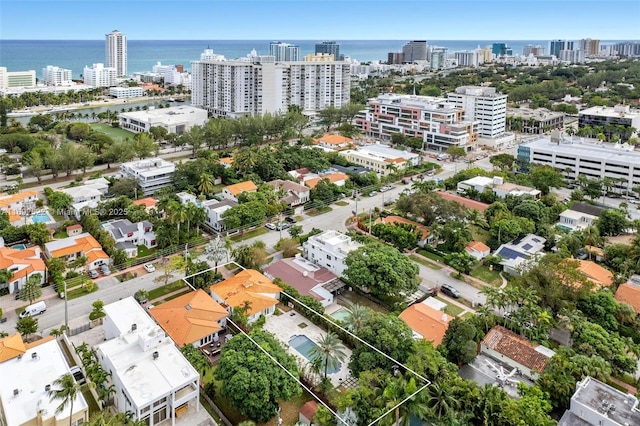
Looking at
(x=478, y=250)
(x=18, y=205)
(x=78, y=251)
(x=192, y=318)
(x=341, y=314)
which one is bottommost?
(x=341, y=314)

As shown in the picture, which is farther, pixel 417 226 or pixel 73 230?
pixel 417 226

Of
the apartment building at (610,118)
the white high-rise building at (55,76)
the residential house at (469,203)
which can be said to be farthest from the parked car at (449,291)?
the white high-rise building at (55,76)

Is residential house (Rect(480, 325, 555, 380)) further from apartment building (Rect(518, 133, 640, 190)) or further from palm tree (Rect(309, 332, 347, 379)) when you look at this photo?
apartment building (Rect(518, 133, 640, 190))

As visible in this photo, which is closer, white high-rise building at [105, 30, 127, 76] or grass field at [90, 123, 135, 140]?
grass field at [90, 123, 135, 140]

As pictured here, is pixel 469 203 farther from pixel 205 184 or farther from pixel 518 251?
pixel 205 184

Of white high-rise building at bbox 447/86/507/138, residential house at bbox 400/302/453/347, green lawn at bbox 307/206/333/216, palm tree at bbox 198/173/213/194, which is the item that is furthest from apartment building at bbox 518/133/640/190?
palm tree at bbox 198/173/213/194

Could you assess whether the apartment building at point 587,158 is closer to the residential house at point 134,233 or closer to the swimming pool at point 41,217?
the residential house at point 134,233

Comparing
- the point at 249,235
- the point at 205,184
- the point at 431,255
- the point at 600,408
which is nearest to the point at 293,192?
the point at 205,184

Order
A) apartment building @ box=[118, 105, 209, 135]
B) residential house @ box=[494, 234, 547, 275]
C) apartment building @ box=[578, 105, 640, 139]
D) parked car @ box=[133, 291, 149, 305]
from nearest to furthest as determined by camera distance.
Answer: parked car @ box=[133, 291, 149, 305] < residential house @ box=[494, 234, 547, 275] < apartment building @ box=[578, 105, 640, 139] < apartment building @ box=[118, 105, 209, 135]
